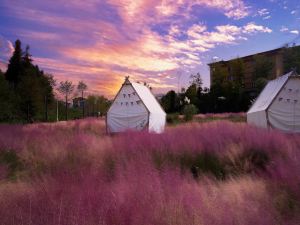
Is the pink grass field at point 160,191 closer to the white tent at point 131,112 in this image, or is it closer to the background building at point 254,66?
the white tent at point 131,112

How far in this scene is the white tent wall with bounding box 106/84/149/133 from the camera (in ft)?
50.7

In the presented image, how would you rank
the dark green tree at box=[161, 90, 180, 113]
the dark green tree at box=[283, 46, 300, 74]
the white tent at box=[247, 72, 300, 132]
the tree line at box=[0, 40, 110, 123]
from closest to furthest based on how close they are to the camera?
the white tent at box=[247, 72, 300, 132] < the tree line at box=[0, 40, 110, 123] < the dark green tree at box=[161, 90, 180, 113] < the dark green tree at box=[283, 46, 300, 74]

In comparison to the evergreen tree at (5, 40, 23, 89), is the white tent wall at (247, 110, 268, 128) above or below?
below

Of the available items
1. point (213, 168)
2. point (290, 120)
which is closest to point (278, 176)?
point (213, 168)

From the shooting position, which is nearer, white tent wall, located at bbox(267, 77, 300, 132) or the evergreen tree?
white tent wall, located at bbox(267, 77, 300, 132)

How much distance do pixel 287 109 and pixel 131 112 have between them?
22.5 ft

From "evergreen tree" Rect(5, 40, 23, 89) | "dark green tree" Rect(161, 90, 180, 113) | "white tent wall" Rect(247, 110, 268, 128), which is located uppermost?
"evergreen tree" Rect(5, 40, 23, 89)

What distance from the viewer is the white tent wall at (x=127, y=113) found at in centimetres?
1545

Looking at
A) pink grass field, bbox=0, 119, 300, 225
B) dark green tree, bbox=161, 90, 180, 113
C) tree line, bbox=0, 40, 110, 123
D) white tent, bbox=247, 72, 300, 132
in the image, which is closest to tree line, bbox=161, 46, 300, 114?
dark green tree, bbox=161, 90, 180, 113

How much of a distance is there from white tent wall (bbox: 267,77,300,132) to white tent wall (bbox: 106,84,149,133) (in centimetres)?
544

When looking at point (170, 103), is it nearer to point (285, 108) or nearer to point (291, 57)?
point (291, 57)

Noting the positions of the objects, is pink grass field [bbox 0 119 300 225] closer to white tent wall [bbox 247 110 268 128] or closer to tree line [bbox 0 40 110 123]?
white tent wall [bbox 247 110 268 128]

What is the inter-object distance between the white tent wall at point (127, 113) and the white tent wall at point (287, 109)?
17.8 feet

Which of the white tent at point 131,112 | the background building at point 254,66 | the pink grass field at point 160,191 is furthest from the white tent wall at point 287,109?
the background building at point 254,66
